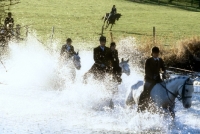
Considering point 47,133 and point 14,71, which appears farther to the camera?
point 14,71

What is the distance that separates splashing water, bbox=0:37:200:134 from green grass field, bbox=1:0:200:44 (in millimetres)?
13684

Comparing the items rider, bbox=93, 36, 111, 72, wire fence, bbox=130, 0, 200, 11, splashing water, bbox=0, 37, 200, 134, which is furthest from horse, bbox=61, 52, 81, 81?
wire fence, bbox=130, 0, 200, 11

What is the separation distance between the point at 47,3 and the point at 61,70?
4957 cm

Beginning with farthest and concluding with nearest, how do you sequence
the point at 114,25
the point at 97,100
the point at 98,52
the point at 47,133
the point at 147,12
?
the point at 147,12 < the point at 114,25 < the point at 97,100 < the point at 98,52 < the point at 47,133

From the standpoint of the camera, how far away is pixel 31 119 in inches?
572

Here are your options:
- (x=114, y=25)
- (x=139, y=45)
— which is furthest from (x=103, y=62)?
(x=114, y=25)

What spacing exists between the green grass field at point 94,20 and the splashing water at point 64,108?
539 inches

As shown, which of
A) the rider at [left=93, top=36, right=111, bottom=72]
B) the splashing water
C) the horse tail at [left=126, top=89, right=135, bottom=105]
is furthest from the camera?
the rider at [left=93, top=36, right=111, bottom=72]

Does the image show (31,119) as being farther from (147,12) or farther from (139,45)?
(147,12)

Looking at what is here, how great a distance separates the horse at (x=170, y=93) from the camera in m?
12.9

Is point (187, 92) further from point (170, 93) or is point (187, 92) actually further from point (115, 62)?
point (115, 62)

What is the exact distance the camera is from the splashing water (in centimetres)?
1378

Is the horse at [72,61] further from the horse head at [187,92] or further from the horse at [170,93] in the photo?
the horse head at [187,92]

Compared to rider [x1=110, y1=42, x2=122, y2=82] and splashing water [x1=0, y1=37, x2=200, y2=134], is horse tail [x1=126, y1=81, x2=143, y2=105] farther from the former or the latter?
rider [x1=110, y1=42, x2=122, y2=82]
